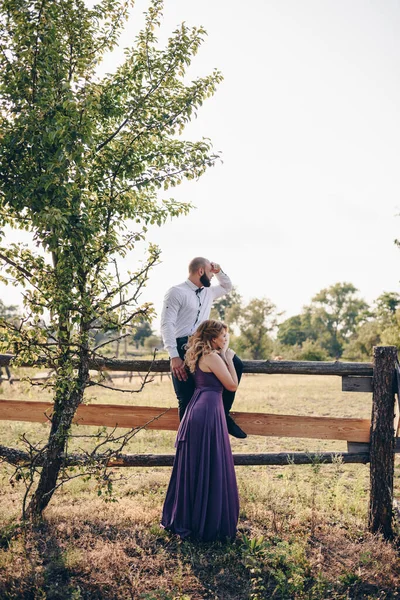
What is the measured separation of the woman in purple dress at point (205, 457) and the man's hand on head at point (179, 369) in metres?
0.15

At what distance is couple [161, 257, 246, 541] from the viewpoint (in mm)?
5121

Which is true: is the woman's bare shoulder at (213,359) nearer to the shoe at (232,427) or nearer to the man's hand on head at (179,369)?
the man's hand on head at (179,369)

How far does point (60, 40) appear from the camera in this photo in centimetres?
512

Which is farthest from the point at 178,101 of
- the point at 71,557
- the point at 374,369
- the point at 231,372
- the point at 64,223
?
the point at 71,557

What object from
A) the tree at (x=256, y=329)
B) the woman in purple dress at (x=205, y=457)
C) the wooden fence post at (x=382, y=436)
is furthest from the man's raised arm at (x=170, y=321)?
the tree at (x=256, y=329)

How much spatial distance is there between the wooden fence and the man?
30cm

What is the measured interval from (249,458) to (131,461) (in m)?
1.37

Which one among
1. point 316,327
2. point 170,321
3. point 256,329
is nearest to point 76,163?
point 170,321

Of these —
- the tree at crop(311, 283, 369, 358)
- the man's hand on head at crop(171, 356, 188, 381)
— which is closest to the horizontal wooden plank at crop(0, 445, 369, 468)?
the man's hand on head at crop(171, 356, 188, 381)

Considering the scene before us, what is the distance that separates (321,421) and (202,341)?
5.98ft

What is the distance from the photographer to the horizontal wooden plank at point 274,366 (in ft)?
18.9

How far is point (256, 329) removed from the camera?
58.2 m

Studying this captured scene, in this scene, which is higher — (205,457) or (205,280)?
(205,280)

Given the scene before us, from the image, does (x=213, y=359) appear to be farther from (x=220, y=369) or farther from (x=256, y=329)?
(x=256, y=329)
